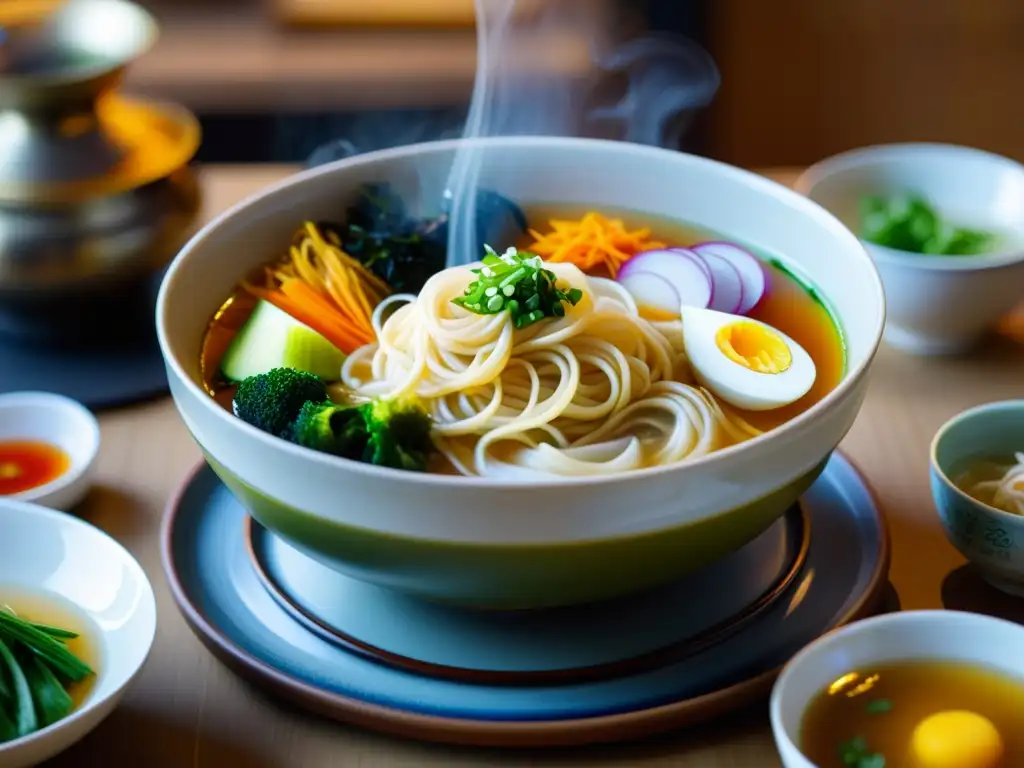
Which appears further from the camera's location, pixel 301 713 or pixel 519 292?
pixel 519 292

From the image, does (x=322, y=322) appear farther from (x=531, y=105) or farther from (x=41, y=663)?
(x=531, y=105)

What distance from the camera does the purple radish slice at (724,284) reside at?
1.63 meters

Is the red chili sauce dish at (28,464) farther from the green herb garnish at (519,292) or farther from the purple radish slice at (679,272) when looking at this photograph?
the purple radish slice at (679,272)

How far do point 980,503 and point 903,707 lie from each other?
294mm

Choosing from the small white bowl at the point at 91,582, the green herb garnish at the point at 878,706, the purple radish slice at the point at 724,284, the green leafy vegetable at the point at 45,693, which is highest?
the purple radish slice at the point at 724,284

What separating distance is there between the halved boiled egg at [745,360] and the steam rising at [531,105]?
0.41 metres

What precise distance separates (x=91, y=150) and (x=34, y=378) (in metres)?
0.36

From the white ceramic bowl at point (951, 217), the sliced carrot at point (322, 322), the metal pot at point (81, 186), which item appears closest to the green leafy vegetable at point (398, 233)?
the sliced carrot at point (322, 322)

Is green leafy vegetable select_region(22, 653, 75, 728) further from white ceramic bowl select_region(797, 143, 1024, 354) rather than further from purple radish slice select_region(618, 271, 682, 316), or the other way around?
white ceramic bowl select_region(797, 143, 1024, 354)

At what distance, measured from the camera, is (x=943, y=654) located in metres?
1.20

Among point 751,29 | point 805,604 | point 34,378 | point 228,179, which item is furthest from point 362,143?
point 751,29

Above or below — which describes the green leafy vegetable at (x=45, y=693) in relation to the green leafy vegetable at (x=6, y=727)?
below

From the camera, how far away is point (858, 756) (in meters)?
1.12

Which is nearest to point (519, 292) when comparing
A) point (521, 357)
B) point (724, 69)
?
point (521, 357)
